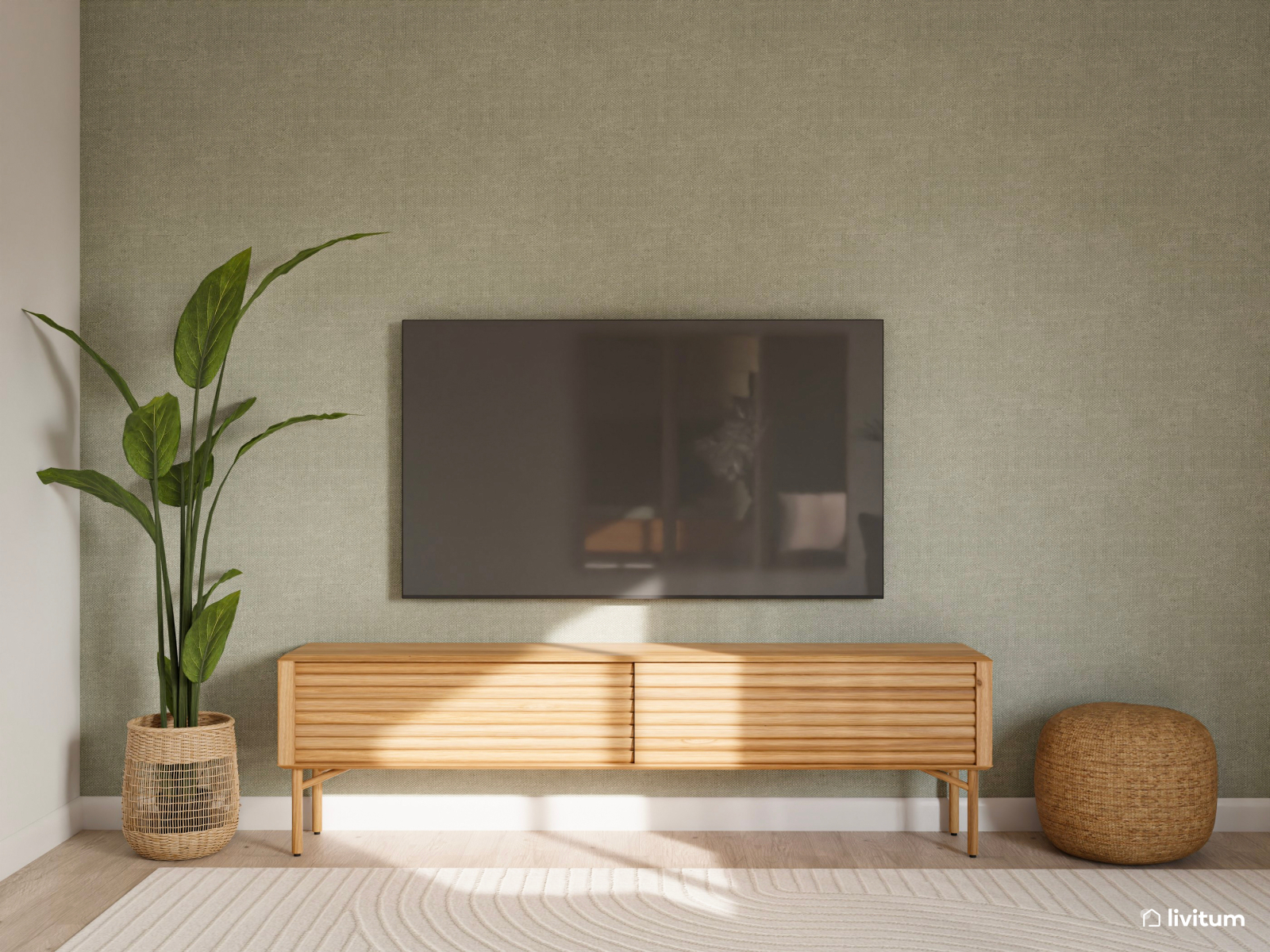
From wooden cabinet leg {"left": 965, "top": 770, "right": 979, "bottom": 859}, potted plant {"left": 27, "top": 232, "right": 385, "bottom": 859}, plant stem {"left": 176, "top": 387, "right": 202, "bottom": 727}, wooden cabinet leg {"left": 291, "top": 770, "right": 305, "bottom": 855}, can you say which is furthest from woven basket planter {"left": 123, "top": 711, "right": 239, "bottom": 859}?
wooden cabinet leg {"left": 965, "top": 770, "right": 979, "bottom": 859}

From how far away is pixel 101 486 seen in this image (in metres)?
2.65

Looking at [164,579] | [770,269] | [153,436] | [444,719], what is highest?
Result: [770,269]

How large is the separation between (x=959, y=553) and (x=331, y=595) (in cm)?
203

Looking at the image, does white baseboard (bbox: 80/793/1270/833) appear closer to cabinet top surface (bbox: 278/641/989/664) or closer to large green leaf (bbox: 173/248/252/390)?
cabinet top surface (bbox: 278/641/989/664)

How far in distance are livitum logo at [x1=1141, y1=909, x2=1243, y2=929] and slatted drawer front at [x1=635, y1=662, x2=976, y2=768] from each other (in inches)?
22.7

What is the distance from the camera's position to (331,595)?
2973 millimetres

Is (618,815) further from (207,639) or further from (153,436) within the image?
(153,436)

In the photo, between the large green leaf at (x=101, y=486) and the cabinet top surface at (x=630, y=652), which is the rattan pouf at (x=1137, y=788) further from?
the large green leaf at (x=101, y=486)

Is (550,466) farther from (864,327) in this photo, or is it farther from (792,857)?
(792,857)

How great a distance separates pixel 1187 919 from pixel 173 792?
2.72 m

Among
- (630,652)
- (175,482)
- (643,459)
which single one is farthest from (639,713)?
(175,482)

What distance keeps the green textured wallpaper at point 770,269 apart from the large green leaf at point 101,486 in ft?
1.02

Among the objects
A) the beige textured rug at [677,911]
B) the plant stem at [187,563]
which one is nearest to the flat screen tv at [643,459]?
the plant stem at [187,563]

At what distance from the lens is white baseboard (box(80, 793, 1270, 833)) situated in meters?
2.94
